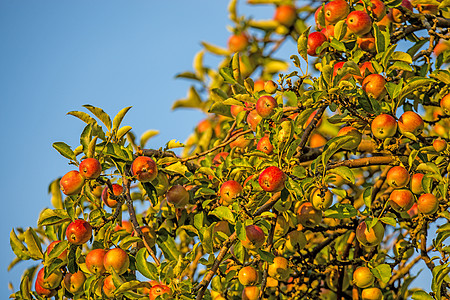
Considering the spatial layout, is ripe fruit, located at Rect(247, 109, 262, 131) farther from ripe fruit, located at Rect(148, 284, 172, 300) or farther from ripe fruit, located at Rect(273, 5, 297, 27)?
ripe fruit, located at Rect(273, 5, 297, 27)

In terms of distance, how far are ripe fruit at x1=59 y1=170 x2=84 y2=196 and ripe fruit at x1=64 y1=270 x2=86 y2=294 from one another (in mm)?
361

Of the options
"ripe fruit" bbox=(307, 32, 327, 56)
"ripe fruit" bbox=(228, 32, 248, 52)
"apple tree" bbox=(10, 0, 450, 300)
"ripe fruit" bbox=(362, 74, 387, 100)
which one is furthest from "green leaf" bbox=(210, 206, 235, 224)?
"ripe fruit" bbox=(228, 32, 248, 52)

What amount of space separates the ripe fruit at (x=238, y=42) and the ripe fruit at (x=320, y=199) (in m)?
1.62

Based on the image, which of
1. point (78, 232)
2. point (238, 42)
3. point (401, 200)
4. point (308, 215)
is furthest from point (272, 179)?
point (238, 42)

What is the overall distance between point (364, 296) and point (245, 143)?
0.90 m

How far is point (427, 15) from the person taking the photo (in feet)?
7.74

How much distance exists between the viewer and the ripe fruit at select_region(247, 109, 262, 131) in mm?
2133

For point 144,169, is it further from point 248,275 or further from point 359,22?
point 359,22

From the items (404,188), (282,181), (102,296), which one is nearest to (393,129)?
(404,188)

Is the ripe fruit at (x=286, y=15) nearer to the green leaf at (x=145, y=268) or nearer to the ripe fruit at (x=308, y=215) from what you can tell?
the ripe fruit at (x=308, y=215)

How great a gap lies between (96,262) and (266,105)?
0.85m

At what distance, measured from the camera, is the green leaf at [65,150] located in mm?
1992

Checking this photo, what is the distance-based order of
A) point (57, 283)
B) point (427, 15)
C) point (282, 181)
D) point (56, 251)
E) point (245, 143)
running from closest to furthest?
point (282, 181)
point (56, 251)
point (57, 283)
point (427, 15)
point (245, 143)

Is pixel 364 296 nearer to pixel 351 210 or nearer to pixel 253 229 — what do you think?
pixel 351 210
